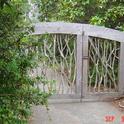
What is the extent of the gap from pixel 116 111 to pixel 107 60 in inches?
55.4

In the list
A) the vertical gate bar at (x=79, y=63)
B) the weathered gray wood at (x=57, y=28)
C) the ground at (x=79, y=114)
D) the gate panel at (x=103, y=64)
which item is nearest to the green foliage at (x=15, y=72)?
the ground at (x=79, y=114)

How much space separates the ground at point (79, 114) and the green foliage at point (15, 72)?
8.09 ft

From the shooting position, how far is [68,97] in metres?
8.27

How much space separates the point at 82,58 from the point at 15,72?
4494 mm

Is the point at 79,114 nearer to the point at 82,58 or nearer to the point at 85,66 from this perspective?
the point at 85,66

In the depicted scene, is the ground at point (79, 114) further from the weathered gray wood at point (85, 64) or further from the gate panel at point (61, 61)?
the gate panel at point (61, 61)

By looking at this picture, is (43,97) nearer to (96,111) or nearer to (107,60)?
(96,111)

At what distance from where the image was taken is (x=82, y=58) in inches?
324

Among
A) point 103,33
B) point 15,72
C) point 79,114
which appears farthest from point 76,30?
point 15,72

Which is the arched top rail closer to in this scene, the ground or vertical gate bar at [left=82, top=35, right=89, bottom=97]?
vertical gate bar at [left=82, top=35, right=89, bottom=97]

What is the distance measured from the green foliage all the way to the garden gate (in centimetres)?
345

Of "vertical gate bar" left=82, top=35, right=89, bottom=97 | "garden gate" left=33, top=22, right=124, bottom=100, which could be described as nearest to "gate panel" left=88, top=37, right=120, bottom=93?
"garden gate" left=33, top=22, right=124, bottom=100

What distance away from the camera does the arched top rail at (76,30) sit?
313 inches

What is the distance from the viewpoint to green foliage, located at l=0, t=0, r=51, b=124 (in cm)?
382
